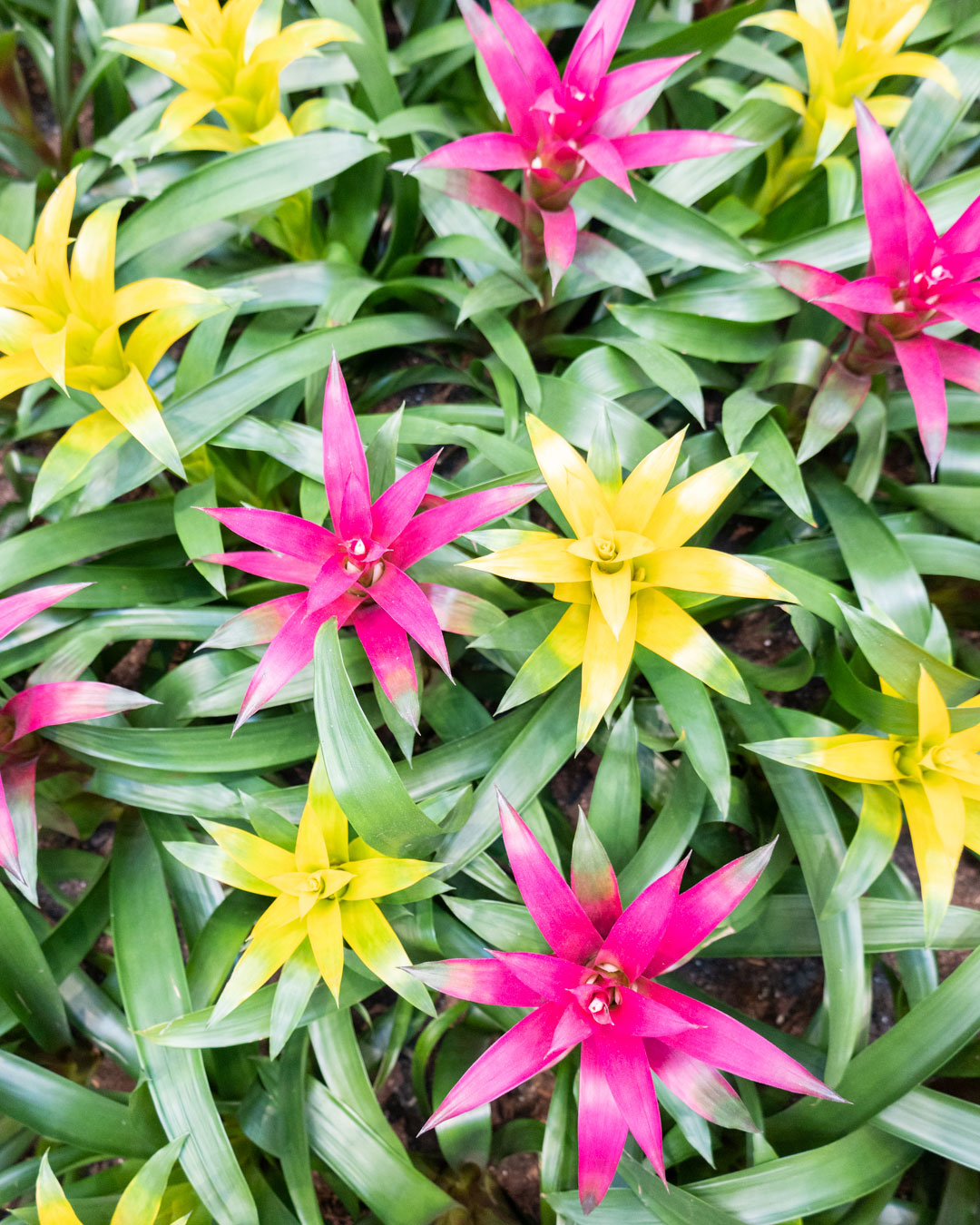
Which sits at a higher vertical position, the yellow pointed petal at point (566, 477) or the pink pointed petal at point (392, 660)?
the yellow pointed petal at point (566, 477)

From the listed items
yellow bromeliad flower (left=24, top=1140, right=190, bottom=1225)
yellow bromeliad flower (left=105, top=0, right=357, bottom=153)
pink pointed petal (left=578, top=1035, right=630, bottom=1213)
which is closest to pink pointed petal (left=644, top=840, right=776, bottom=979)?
pink pointed petal (left=578, top=1035, right=630, bottom=1213)

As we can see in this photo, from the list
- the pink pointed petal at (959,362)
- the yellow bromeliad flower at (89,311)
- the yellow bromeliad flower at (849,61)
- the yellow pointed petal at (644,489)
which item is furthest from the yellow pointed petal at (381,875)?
the yellow bromeliad flower at (849,61)

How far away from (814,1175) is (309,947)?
26.4 inches

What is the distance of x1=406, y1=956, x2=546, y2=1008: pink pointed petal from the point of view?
2.67 ft

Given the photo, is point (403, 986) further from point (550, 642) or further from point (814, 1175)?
point (814, 1175)

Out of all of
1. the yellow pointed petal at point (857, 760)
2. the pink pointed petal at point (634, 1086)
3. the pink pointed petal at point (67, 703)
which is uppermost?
the pink pointed petal at point (67, 703)

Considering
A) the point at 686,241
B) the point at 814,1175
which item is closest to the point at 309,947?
the point at 814,1175

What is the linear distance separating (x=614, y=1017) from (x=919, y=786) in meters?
0.47

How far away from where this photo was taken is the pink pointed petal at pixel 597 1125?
782 mm

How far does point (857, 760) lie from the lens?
0.96 m

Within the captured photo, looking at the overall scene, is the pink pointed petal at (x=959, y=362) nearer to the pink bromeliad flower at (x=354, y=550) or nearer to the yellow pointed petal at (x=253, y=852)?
the pink bromeliad flower at (x=354, y=550)

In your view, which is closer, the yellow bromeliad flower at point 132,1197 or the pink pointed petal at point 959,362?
the yellow bromeliad flower at point 132,1197

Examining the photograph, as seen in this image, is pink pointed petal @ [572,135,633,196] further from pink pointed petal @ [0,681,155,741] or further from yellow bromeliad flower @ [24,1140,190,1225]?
yellow bromeliad flower @ [24,1140,190,1225]

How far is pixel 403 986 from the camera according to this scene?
930 mm
